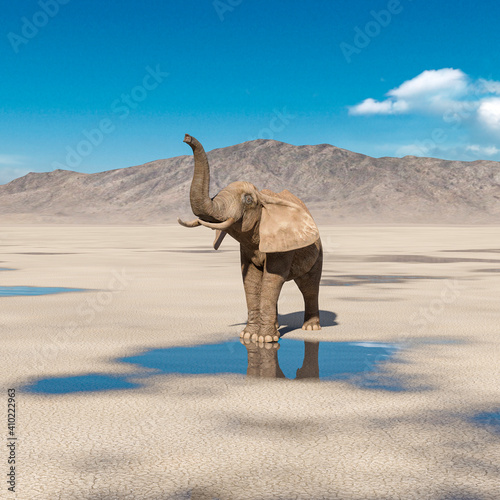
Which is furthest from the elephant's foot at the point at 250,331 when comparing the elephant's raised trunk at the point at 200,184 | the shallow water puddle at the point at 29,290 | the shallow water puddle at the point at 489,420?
the shallow water puddle at the point at 29,290

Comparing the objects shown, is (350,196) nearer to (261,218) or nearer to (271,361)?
A: (261,218)

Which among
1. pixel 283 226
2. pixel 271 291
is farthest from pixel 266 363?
A: pixel 283 226

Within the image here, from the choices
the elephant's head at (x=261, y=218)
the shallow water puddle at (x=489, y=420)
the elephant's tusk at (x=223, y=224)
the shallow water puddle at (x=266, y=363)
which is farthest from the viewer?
the elephant's head at (x=261, y=218)

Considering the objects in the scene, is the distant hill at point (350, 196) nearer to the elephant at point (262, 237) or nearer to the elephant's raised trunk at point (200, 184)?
the elephant at point (262, 237)

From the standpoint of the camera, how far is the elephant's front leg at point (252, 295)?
33.1 ft

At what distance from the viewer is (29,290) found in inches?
645

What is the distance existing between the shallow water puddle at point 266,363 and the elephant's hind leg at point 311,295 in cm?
101

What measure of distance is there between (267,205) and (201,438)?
5.00 meters

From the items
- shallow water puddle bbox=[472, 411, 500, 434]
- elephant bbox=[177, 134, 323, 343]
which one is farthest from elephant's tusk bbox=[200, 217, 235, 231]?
shallow water puddle bbox=[472, 411, 500, 434]

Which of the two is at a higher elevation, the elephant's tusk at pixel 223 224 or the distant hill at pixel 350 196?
the distant hill at pixel 350 196

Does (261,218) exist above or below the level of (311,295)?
above

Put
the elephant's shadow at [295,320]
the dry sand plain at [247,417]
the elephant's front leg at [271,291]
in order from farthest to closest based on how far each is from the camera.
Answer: the elephant's shadow at [295,320]
the elephant's front leg at [271,291]
the dry sand plain at [247,417]

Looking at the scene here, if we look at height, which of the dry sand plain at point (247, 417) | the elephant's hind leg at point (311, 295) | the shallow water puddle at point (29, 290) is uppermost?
the elephant's hind leg at point (311, 295)

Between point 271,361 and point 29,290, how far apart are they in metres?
9.19
